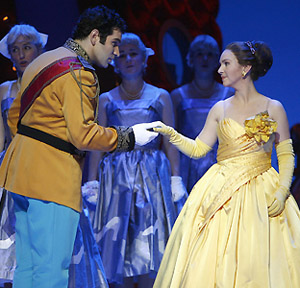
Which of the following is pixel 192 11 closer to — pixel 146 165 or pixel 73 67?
pixel 146 165

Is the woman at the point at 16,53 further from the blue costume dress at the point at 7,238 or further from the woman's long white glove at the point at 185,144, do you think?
the woman's long white glove at the point at 185,144

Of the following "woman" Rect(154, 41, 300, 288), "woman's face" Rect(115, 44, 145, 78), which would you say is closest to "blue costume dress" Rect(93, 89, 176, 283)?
"woman's face" Rect(115, 44, 145, 78)

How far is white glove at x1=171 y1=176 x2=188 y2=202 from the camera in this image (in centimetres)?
350

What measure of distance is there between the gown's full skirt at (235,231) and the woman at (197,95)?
1216mm

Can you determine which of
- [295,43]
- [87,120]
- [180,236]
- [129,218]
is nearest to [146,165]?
[129,218]

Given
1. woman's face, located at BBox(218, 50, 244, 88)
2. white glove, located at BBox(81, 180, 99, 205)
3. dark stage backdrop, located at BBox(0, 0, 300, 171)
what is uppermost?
dark stage backdrop, located at BBox(0, 0, 300, 171)

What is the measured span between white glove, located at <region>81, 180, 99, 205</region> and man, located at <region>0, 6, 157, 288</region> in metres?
1.21

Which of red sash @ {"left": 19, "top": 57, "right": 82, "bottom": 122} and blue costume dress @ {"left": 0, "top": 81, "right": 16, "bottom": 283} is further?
blue costume dress @ {"left": 0, "top": 81, "right": 16, "bottom": 283}

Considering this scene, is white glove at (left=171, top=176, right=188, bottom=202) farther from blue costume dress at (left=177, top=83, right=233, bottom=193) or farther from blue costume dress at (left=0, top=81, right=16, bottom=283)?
blue costume dress at (left=0, top=81, right=16, bottom=283)

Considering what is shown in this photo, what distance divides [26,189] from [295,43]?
2831 millimetres

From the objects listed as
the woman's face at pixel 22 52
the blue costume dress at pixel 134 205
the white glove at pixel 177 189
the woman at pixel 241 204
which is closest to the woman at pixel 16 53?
the woman's face at pixel 22 52

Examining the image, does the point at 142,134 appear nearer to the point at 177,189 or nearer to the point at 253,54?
the point at 253,54

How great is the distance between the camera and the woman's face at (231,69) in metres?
2.64

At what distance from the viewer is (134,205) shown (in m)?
3.43
